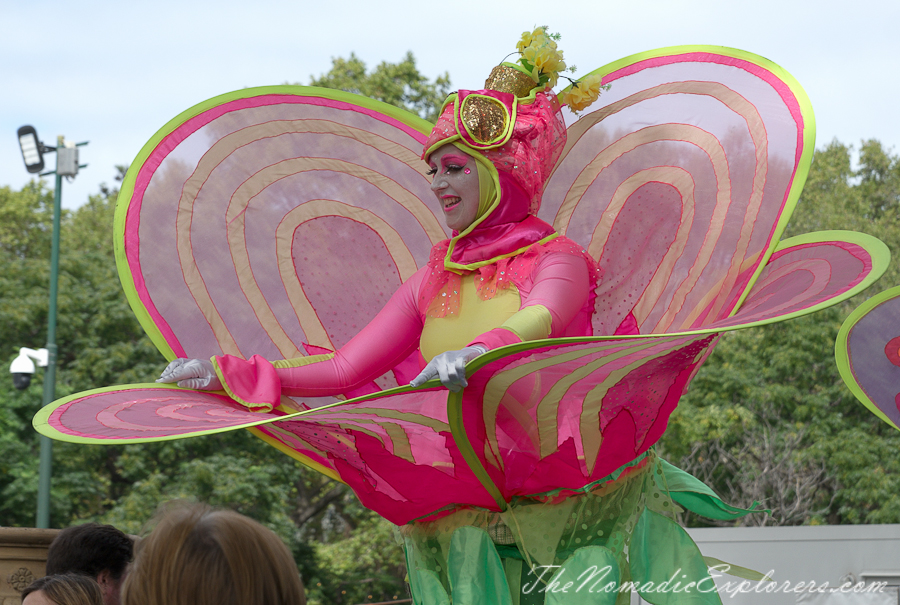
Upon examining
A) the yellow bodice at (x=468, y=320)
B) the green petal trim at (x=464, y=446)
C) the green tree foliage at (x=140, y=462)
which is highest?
the yellow bodice at (x=468, y=320)

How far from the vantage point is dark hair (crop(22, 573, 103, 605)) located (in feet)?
9.41

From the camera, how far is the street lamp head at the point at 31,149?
1305 cm

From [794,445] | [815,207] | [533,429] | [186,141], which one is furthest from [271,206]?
[815,207]

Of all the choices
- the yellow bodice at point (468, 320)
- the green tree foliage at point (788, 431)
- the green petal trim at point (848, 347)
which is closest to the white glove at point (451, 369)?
the yellow bodice at point (468, 320)

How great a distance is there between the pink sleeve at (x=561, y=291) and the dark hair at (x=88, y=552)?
170 centimetres

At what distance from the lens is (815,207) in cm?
1838

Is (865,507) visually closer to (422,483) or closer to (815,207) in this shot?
(815,207)

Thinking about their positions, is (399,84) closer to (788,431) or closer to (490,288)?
(788,431)

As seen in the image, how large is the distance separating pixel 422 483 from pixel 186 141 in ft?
5.52

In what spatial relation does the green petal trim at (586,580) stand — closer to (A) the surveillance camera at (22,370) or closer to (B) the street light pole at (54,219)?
(A) the surveillance camera at (22,370)

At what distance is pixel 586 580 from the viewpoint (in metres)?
2.92

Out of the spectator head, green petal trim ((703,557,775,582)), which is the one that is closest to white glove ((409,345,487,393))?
green petal trim ((703,557,775,582))

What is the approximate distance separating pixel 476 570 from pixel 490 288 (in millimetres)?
953

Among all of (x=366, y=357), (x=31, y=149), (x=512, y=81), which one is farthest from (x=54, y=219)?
(x=512, y=81)
